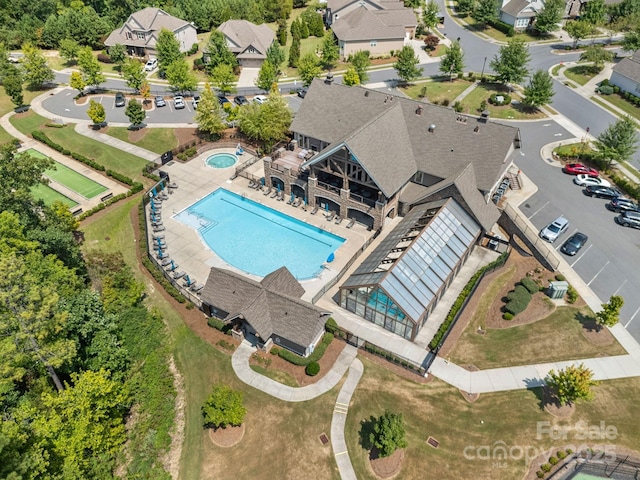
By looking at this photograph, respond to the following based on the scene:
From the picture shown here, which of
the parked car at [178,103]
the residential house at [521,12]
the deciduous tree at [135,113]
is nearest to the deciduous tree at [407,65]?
the parked car at [178,103]

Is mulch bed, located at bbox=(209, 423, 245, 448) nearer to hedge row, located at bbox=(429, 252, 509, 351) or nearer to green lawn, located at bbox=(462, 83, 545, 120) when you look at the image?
hedge row, located at bbox=(429, 252, 509, 351)

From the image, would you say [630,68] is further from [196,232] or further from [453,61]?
[196,232]

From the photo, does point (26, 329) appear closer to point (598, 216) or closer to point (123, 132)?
point (123, 132)

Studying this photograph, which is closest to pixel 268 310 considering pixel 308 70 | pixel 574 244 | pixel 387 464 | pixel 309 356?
pixel 309 356

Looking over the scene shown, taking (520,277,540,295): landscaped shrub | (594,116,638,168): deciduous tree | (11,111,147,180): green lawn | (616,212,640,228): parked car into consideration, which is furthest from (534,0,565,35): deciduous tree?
(11,111,147,180): green lawn

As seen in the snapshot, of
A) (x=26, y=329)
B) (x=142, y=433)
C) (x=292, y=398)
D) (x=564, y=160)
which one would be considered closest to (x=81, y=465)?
(x=142, y=433)
